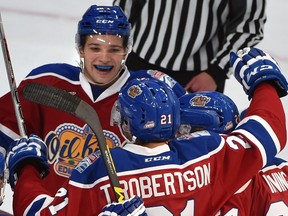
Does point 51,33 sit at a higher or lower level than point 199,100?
lower

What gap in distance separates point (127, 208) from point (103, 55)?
79 centimetres

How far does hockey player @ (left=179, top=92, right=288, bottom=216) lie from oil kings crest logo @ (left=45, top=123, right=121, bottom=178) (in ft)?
1.19

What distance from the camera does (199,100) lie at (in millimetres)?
2725

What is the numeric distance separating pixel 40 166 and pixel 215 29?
Answer: 65.5 inches

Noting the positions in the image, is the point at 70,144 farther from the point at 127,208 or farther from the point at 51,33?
the point at 51,33

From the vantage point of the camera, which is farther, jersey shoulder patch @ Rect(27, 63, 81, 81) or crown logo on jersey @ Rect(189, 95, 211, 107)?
jersey shoulder patch @ Rect(27, 63, 81, 81)

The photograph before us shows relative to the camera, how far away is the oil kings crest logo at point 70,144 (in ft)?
9.80

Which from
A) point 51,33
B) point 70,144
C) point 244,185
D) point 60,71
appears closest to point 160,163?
point 244,185

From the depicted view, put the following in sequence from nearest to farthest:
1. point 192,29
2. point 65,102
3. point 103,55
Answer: point 65,102
point 103,55
point 192,29

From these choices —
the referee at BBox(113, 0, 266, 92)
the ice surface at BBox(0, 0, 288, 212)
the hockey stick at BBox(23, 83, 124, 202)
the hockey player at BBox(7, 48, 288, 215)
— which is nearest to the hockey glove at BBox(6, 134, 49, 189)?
the hockey player at BBox(7, 48, 288, 215)

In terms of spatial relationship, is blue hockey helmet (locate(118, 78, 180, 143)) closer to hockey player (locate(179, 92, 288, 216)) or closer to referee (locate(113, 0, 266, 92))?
hockey player (locate(179, 92, 288, 216))

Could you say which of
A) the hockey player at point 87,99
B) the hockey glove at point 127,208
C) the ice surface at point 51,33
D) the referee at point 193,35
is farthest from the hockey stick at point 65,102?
the ice surface at point 51,33

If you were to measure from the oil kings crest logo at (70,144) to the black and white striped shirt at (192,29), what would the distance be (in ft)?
3.94

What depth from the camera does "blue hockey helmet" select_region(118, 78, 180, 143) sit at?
241 cm
